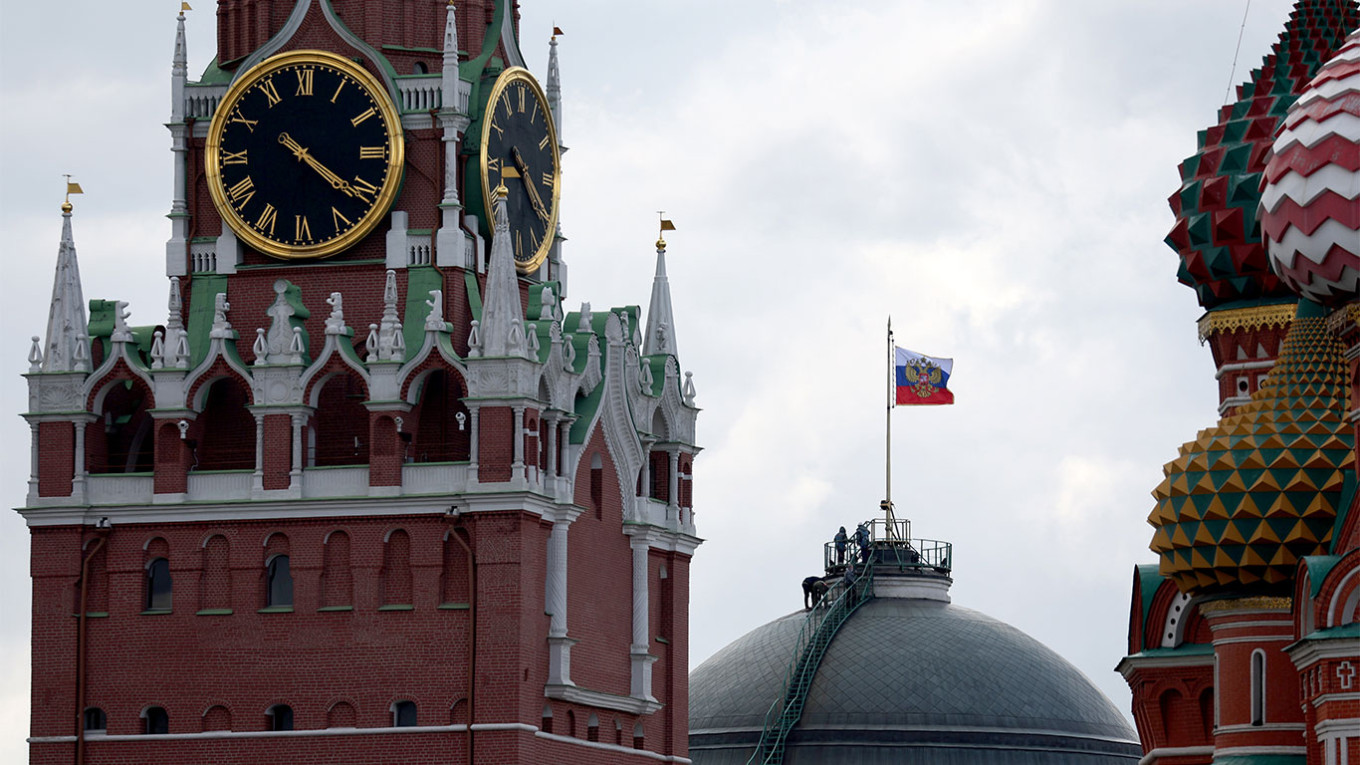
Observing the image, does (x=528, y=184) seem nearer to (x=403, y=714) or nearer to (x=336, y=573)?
(x=336, y=573)

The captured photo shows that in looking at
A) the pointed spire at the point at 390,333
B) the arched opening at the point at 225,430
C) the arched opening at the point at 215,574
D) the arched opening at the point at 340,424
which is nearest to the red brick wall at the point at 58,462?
the arched opening at the point at 225,430

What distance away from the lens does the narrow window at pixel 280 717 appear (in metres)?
80.8

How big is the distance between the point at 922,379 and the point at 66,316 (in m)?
27.9

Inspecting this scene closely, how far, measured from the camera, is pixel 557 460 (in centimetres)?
8288

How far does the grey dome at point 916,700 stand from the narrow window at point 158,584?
25.7m

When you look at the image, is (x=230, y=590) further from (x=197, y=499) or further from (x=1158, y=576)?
(x=1158, y=576)

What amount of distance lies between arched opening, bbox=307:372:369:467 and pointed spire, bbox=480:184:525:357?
10.9 feet

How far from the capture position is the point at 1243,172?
73938mm

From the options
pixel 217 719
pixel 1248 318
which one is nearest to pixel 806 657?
pixel 217 719

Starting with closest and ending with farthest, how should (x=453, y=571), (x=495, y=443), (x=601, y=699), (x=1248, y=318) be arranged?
(x=1248, y=318) → (x=495, y=443) → (x=453, y=571) → (x=601, y=699)

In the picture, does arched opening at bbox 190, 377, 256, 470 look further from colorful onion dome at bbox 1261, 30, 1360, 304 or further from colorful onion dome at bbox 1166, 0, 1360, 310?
colorful onion dome at bbox 1261, 30, 1360, 304

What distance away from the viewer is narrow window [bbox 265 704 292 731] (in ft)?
265

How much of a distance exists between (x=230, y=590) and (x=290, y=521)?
2075 millimetres

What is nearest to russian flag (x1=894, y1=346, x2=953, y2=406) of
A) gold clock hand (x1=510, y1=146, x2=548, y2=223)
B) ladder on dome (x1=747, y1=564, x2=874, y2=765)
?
ladder on dome (x1=747, y1=564, x2=874, y2=765)
